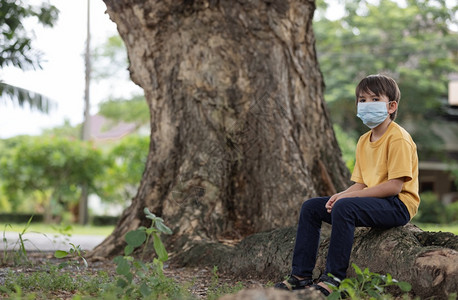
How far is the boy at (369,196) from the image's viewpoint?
3.64m

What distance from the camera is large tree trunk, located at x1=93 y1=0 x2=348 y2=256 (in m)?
6.07

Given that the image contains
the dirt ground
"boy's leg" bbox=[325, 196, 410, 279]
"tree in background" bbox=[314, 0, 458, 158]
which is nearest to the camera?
"boy's leg" bbox=[325, 196, 410, 279]

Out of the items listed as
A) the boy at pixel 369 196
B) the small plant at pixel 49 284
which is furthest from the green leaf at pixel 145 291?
the boy at pixel 369 196

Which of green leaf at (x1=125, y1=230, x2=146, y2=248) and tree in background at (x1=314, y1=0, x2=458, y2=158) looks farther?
tree in background at (x1=314, y1=0, x2=458, y2=158)

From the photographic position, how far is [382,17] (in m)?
25.2

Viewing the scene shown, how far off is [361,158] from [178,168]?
2.55 m

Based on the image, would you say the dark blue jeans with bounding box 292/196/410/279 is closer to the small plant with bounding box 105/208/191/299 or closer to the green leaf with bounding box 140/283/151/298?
the small plant with bounding box 105/208/191/299

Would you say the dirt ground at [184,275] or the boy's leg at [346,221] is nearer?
the boy's leg at [346,221]

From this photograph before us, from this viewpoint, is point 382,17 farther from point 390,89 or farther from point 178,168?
point 390,89

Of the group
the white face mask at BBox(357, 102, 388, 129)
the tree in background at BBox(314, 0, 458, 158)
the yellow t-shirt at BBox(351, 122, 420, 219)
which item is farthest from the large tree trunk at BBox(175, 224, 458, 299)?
the tree in background at BBox(314, 0, 458, 158)

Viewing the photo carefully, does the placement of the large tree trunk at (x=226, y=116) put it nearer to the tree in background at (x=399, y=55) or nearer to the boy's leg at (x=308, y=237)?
the boy's leg at (x=308, y=237)

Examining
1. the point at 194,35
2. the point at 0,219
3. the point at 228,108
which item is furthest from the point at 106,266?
the point at 0,219

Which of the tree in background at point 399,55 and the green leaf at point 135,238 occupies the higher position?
the tree in background at point 399,55

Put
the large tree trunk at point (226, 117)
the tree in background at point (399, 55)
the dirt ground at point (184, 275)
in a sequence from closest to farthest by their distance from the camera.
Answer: the dirt ground at point (184, 275) < the large tree trunk at point (226, 117) < the tree in background at point (399, 55)
